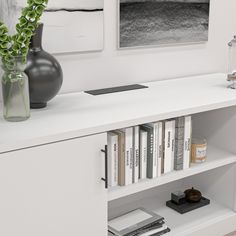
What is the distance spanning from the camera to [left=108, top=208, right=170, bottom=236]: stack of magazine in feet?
6.61

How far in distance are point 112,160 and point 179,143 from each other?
368mm

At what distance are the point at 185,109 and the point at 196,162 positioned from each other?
1.21ft

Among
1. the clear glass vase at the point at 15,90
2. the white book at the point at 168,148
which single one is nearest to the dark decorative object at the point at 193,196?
the white book at the point at 168,148

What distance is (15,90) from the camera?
1.62 metres

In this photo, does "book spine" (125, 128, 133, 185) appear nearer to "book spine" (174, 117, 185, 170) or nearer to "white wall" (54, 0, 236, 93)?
"book spine" (174, 117, 185, 170)

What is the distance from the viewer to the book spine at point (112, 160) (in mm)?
1793

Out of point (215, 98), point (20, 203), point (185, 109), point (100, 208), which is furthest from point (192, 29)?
point (20, 203)

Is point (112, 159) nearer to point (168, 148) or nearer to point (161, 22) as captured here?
point (168, 148)

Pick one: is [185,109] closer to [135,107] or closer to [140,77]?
[135,107]

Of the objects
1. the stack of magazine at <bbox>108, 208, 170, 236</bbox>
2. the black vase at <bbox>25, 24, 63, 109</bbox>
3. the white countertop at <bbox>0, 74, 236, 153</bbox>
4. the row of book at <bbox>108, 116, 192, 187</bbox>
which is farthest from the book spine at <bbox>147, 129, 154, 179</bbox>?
the black vase at <bbox>25, 24, 63, 109</bbox>

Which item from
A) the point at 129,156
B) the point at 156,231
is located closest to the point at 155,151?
Answer: the point at 129,156

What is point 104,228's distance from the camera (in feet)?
5.72

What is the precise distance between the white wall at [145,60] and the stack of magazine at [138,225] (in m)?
0.64

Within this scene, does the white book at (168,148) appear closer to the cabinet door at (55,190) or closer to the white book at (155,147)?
the white book at (155,147)
